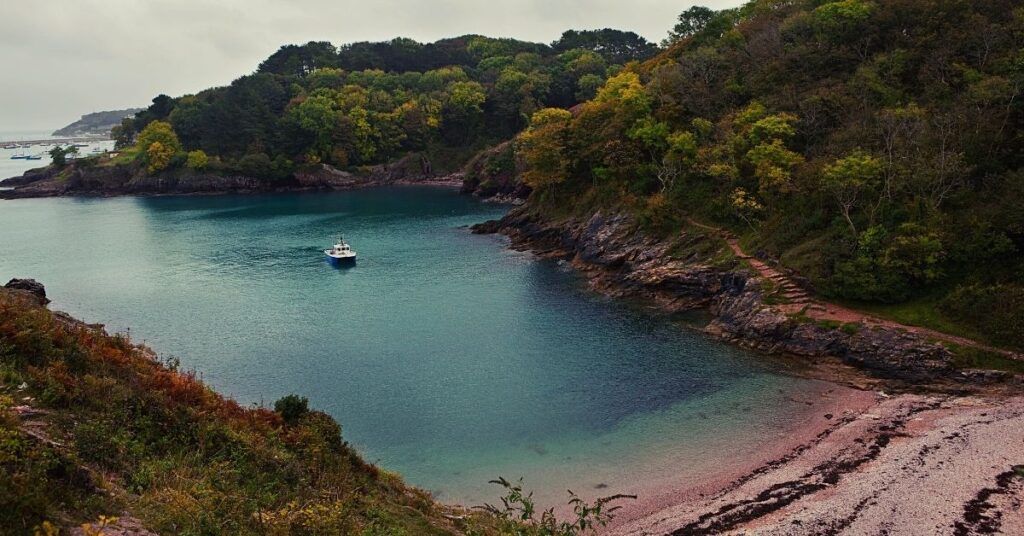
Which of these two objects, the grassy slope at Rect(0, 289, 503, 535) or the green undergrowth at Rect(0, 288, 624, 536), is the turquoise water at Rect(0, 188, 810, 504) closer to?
the green undergrowth at Rect(0, 288, 624, 536)

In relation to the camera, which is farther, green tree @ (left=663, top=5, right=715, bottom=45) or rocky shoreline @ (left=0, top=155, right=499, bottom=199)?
rocky shoreline @ (left=0, top=155, right=499, bottom=199)

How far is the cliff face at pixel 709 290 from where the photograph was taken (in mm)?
48500

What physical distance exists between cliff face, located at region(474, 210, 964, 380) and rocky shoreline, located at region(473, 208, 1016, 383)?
7cm

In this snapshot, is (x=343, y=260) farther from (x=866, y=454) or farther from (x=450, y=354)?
(x=866, y=454)

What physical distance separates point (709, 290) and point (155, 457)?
5473cm

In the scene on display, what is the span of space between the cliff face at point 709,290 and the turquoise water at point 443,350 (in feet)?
11.4

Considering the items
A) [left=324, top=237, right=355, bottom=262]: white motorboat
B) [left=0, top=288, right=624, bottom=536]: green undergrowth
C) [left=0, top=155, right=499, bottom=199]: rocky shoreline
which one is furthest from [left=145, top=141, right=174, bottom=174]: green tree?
[left=0, top=288, right=624, bottom=536]: green undergrowth

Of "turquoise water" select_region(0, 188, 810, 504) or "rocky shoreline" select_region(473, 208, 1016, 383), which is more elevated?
"rocky shoreline" select_region(473, 208, 1016, 383)

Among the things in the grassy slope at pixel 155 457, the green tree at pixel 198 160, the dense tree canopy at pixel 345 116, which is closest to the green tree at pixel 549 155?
the grassy slope at pixel 155 457

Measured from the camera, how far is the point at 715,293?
65.4m

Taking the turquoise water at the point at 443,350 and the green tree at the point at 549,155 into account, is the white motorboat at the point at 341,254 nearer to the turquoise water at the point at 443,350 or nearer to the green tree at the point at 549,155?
the turquoise water at the point at 443,350

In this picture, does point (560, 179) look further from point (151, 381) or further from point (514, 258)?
point (151, 381)

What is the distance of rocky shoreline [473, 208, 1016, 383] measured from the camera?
47.9 metres

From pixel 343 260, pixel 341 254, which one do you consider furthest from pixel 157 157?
pixel 343 260
